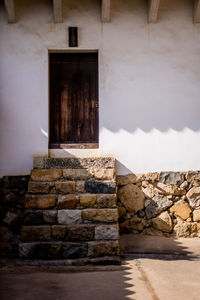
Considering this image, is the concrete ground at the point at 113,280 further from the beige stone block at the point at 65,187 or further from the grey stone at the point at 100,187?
the beige stone block at the point at 65,187

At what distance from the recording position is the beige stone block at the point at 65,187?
19.4ft

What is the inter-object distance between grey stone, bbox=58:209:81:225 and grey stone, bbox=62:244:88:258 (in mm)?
413

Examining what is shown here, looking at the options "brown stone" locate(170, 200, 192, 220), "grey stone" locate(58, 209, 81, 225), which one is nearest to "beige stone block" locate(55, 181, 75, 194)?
"grey stone" locate(58, 209, 81, 225)

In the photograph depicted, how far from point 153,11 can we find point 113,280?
14.1 feet

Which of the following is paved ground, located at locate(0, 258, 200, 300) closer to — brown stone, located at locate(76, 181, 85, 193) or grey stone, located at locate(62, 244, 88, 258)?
grey stone, located at locate(62, 244, 88, 258)

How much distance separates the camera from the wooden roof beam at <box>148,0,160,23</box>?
21.1 feet

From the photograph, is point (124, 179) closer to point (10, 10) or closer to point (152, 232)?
point (152, 232)

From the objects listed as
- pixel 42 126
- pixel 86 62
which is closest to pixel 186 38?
pixel 86 62

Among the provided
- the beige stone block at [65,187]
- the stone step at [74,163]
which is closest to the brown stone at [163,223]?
the stone step at [74,163]

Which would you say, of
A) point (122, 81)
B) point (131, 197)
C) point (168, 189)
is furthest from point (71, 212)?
point (122, 81)

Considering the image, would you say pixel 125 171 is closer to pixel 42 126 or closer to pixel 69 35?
pixel 42 126

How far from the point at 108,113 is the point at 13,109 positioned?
1.58 meters

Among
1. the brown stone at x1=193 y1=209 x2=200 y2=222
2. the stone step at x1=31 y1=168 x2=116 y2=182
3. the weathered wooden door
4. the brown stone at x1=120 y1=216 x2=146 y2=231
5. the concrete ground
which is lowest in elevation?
the concrete ground

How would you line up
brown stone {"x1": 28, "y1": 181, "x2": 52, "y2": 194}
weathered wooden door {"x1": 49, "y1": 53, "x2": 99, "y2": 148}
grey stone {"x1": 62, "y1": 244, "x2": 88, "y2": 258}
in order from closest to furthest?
grey stone {"x1": 62, "y1": 244, "x2": 88, "y2": 258}, brown stone {"x1": 28, "y1": 181, "x2": 52, "y2": 194}, weathered wooden door {"x1": 49, "y1": 53, "x2": 99, "y2": 148}
